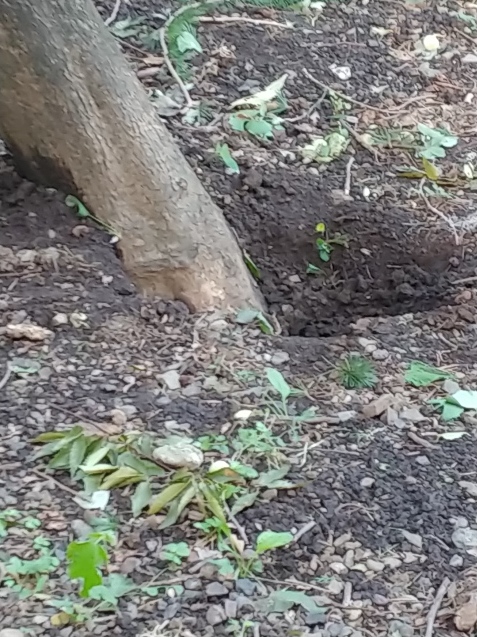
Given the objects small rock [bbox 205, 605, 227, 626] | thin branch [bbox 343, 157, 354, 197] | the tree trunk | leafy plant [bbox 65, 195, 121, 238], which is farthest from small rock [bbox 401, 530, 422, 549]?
thin branch [bbox 343, 157, 354, 197]

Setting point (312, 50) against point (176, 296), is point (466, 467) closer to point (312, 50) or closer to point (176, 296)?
point (176, 296)

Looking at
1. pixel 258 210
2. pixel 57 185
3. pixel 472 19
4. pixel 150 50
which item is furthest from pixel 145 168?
pixel 472 19

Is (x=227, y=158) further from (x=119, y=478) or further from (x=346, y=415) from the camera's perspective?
(x=119, y=478)

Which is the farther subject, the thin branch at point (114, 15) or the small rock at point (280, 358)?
the thin branch at point (114, 15)

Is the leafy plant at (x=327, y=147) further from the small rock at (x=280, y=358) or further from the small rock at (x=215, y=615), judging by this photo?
the small rock at (x=215, y=615)

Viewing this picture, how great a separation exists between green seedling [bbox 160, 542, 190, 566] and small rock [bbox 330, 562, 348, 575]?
0.23 meters

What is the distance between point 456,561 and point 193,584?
0.43 m

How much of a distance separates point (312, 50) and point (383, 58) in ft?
0.77

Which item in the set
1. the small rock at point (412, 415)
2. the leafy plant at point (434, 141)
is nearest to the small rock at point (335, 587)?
the small rock at point (412, 415)

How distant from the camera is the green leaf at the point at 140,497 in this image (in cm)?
155

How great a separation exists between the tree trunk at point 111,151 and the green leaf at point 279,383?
0.31 meters

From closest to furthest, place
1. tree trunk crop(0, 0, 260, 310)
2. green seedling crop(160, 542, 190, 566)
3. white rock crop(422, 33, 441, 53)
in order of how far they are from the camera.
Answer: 1. green seedling crop(160, 542, 190, 566)
2. tree trunk crop(0, 0, 260, 310)
3. white rock crop(422, 33, 441, 53)

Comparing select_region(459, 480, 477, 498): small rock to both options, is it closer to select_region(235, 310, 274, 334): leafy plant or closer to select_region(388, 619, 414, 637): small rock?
select_region(388, 619, 414, 637): small rock

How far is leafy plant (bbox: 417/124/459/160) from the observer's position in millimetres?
→ 2652
